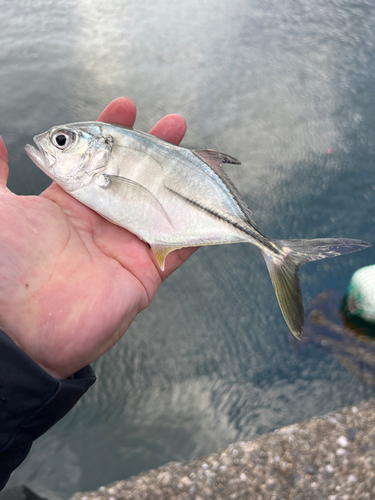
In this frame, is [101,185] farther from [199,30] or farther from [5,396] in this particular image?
[199,30]

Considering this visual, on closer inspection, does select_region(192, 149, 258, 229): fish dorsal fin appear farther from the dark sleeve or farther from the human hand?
the dark sleeve

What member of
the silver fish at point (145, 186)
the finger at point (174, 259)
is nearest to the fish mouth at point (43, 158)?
the silver fish at point (145, 186)

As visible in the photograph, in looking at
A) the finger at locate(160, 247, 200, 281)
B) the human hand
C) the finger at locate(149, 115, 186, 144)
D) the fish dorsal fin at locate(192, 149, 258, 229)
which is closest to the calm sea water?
the finger at locate(160, 247, 200, 281)

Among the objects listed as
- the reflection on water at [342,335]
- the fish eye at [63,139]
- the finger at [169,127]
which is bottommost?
the reflection on water at [342,335]

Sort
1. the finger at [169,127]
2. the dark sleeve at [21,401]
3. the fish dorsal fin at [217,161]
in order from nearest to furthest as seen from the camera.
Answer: the dark sleeve at [21,401]
the fish dorsal fin at [217,161]
the finger at [169,127]

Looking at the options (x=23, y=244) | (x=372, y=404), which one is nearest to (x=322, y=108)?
(x=372, y=404)

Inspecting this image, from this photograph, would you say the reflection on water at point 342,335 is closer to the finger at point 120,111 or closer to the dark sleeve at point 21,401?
the dark sleeve at point 21,401

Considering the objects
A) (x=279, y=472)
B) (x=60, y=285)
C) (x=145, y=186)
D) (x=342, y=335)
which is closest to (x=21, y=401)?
(x=60, y=285)
